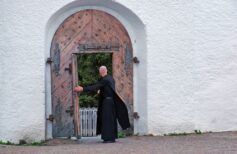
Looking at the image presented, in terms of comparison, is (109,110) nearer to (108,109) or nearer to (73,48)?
(108,109)

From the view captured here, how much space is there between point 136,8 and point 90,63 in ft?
24.0

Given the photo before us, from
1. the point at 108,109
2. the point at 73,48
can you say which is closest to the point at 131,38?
the point at 73,48

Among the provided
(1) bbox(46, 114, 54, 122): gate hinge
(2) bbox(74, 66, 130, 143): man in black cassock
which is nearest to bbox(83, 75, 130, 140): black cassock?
(2) bbox(74, 66, 130, 143): man in black cassock

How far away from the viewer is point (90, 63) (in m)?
19.1

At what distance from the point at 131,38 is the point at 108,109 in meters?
1.86

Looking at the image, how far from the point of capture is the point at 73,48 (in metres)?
12.0

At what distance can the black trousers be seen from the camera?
1126 centimetres

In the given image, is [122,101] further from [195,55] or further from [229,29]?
[229,29]

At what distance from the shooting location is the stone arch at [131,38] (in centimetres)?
1181

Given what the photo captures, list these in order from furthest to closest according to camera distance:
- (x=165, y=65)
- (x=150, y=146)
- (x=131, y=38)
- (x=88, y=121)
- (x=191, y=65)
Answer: (x=88, y=121) → (x=131, y=38) → (x=191, y=65) → (x=165, y=65) → (x=150, y=146)

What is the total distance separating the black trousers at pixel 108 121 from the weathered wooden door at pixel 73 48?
745 mm

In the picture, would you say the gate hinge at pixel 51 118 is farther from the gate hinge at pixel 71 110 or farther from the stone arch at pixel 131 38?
the gate hinge at pixel 71 110

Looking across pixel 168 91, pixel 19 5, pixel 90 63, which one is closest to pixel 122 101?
pixel 168 91

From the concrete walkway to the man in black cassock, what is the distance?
0.28 meters
